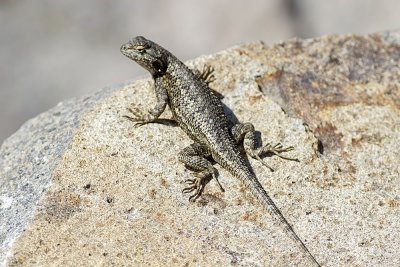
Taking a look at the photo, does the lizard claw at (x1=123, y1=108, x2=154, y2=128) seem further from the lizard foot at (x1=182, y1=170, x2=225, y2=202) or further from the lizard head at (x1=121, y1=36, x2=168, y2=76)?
the lizard foot at (x1=182, y1=170, x2=225, y2=202)

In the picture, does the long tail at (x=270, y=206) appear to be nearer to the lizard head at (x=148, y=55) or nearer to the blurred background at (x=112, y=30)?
the lizard head at (x=148, y=55)

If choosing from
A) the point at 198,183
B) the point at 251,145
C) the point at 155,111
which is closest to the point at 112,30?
the point at 155,111

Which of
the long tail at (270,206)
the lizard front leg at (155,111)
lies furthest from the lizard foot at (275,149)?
the lizard front leg at (155,111)

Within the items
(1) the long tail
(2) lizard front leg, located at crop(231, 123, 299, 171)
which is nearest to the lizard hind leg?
(1) the long tail

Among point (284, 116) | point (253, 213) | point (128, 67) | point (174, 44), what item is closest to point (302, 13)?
point (174, 44)

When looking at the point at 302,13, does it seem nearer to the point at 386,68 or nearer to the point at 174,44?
the point at 174,44
